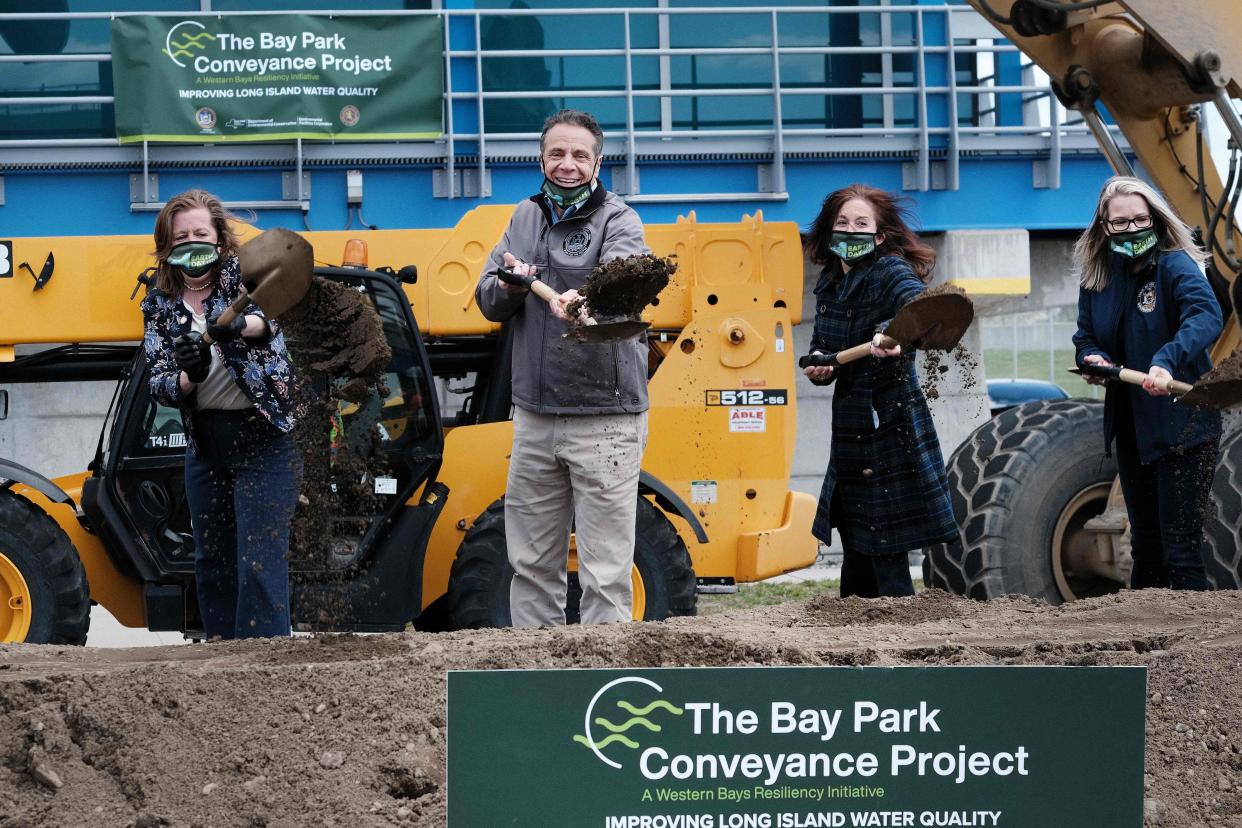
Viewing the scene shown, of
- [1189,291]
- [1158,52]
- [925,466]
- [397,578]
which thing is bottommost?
[397,578]

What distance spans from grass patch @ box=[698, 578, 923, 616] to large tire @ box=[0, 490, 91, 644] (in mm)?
3737

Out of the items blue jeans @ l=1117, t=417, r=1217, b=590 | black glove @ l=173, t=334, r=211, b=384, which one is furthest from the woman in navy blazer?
black glove @ l=173, t=334, r=211, b=384

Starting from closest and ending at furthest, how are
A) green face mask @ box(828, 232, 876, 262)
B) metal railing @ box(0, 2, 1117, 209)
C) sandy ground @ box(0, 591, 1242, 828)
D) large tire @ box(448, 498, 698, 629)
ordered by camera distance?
1. sandy ground @ box(0, 591, 1242, 828)
2. green face mask @ box(828, 232, 876, 262)
3. large tire @ box(448, 498, 698, 629)
4. metal railing @ box(0, 2, 1117, 209)

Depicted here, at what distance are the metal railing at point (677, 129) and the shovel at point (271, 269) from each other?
6013mm

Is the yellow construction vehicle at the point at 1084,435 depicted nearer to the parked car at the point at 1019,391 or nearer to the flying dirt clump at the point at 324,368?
the flying dirt clump at the point at 324,368

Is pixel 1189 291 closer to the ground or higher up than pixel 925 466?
higher up

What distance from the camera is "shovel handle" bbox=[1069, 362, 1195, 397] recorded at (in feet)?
15.2

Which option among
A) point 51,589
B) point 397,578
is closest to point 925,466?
point 397,578

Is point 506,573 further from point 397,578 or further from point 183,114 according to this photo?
point 183,114

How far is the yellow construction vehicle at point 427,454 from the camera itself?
18.8ft

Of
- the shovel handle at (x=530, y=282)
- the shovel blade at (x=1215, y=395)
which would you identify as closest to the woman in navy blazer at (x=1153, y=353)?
the shovel blade at (x=1215, y=395)

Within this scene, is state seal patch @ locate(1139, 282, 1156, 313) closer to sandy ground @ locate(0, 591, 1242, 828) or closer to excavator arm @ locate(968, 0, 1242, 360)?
excavator arm @ locate(968, 0, 1242, 360)

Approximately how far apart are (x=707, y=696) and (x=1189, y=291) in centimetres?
317

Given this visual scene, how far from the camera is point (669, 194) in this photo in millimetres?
10617
